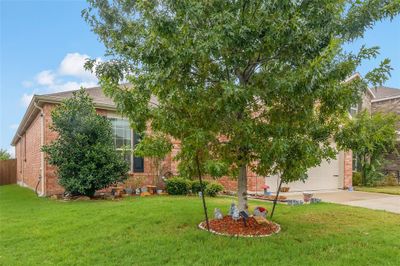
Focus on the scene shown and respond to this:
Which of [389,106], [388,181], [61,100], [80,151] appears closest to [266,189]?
[80,151]

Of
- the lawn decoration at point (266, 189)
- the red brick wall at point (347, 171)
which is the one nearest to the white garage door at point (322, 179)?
the red brick wall at point (347, 171)

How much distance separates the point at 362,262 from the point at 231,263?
1.88m

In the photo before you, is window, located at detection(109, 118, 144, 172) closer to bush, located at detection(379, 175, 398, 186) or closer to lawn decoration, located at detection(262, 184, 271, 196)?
lawn decoration, located at detection(262, 184, 271, 196)

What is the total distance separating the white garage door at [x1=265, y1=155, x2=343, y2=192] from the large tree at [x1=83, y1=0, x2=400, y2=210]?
794 centimetres

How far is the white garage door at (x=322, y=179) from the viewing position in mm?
13945

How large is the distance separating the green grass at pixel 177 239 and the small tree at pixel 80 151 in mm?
2010

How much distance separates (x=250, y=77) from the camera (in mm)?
6414

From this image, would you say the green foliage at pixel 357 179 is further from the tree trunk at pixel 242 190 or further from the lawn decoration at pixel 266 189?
the tree trunk at pixel 242 190

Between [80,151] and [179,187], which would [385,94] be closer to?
[179,187]

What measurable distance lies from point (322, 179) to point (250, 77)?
9957mm

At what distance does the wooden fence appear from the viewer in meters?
22.7

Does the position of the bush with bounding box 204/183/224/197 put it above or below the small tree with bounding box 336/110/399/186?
below

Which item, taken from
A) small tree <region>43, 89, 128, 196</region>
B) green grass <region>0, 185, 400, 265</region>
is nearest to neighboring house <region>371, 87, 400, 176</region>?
green grass <region>0, 185, 400, 265</region>

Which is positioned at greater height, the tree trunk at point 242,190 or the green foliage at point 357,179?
the tree trunk at point 242,190
